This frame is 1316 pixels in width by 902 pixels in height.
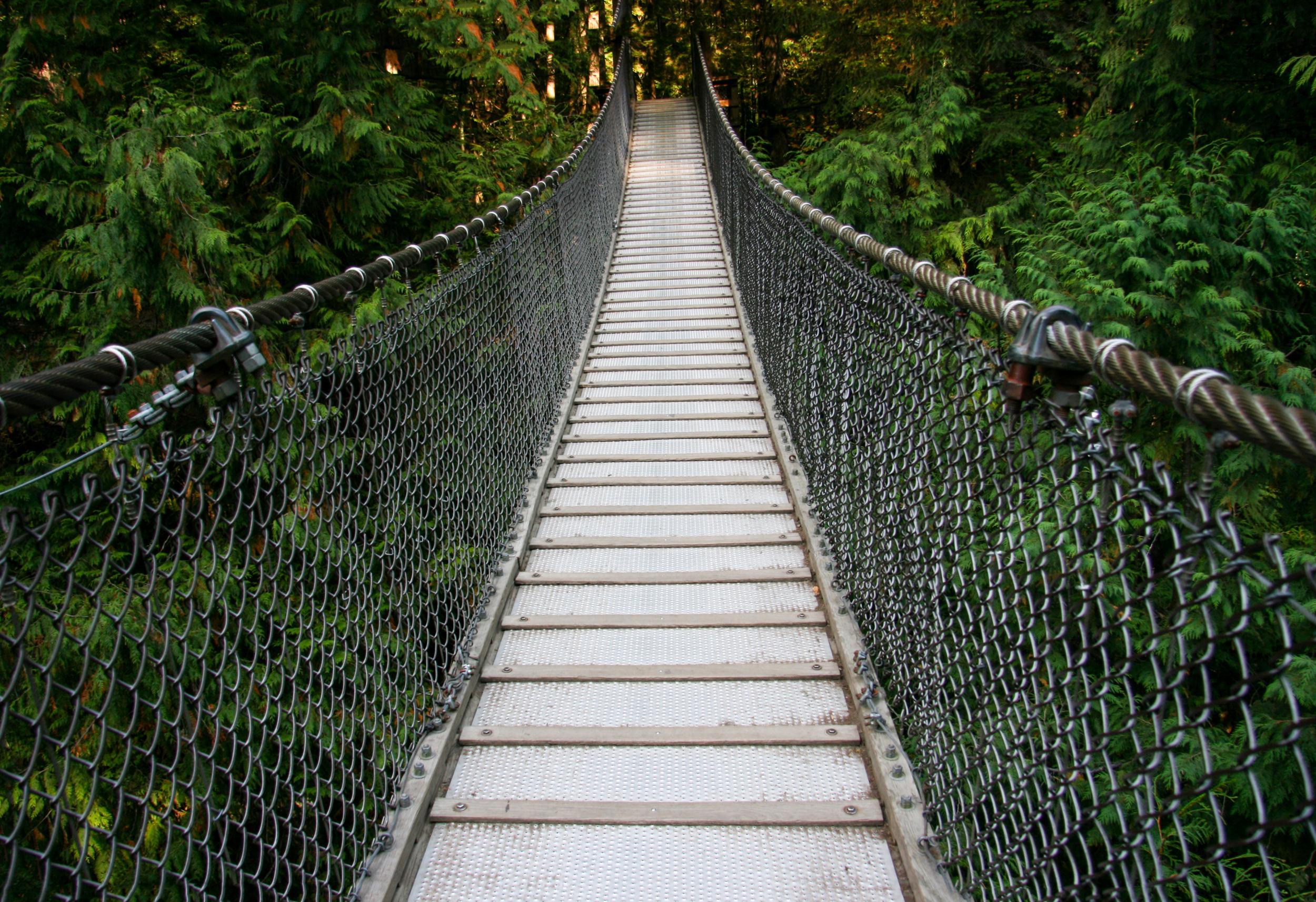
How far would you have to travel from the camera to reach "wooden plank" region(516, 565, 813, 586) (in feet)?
8.31

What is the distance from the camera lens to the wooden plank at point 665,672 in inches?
83.2

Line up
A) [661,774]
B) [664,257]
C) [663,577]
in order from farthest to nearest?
[664,257], [663,577], [661,774]

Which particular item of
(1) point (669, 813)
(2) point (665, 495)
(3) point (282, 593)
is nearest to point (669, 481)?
(2) point (665, 495)

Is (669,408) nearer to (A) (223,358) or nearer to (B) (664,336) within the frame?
(B) (664,336)

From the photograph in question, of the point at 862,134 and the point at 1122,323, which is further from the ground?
the point at 862,134

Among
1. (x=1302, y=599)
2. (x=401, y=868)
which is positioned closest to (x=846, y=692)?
(x=401, y=868)

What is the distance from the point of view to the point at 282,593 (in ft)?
4.98

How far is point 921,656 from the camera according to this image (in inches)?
69.2

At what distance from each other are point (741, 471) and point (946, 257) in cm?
394

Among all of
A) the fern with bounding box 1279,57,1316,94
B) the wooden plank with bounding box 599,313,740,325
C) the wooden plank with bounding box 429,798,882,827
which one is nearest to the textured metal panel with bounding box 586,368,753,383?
the wooden plank with bounding box 599,313,740,325

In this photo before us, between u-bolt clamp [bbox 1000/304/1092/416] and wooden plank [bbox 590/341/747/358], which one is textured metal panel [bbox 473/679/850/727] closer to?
u-bolt clamp [bbox 1000/304/1092/416]

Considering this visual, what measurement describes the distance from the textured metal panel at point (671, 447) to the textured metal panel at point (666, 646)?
3.99 feet

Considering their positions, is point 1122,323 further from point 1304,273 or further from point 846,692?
point 846,692

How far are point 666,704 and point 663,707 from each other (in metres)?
0.01
